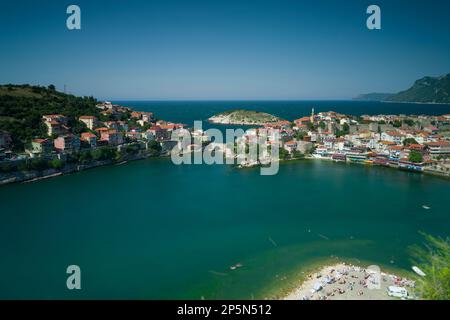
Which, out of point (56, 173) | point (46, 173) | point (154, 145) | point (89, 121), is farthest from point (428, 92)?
point (46, 173)

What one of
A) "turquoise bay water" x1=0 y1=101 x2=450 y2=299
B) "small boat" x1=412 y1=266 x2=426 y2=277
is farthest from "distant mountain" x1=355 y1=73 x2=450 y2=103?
"small boat" x1=412 y1=266 x2=426 y2=277

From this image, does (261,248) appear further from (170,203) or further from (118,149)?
(118,149)

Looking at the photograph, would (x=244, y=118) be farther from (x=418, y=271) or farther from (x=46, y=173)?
(x=418, y=271)

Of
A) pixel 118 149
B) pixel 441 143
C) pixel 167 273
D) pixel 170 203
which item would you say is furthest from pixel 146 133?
pixel 441 143

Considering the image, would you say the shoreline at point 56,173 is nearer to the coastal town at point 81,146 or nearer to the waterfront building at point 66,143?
the coastal town at point 81,146

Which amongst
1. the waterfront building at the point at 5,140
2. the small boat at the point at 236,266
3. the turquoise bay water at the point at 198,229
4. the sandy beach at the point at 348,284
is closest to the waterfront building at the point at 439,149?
the turquoise bay water at the point at 198,229
